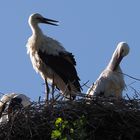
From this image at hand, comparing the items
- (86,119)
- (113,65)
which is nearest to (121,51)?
(113,65)

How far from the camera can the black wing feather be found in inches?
546

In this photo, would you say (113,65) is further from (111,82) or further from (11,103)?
(11,103)

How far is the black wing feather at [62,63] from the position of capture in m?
13.9

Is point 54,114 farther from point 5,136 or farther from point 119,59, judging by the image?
point 119,59

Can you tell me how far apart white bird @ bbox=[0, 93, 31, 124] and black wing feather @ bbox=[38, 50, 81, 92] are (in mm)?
1592

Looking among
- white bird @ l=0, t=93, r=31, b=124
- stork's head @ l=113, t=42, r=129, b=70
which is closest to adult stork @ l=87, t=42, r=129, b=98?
stork's head @ l=113, t=42, r=129, b=70

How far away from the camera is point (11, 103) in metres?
11.9

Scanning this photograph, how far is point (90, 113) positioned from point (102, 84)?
2683 millimetres

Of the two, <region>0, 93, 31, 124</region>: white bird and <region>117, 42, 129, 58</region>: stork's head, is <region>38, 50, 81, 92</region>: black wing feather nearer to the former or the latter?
<region>117, 42, 129, 58</region>: stork's head

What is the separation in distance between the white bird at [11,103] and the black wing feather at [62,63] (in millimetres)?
1592

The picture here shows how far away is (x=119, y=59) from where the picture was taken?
43.6ft

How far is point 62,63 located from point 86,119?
163 inches

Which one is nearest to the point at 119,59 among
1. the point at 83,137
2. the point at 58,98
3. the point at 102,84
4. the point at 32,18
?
the point at 102,84

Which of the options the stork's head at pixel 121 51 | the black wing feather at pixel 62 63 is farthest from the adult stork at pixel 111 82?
the black wing feather at pixel 62 63
